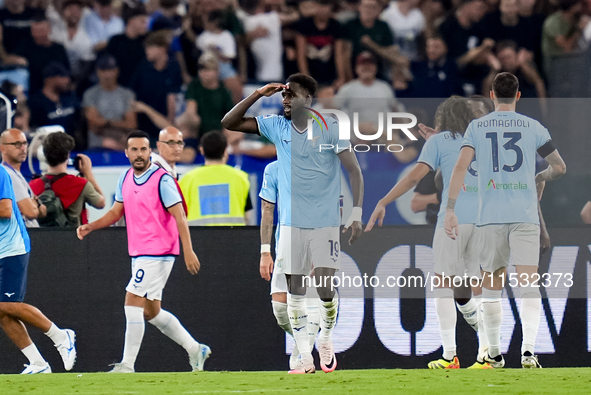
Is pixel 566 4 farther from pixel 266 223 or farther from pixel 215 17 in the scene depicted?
pixel 266 223

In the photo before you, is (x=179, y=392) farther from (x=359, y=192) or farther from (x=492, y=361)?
(x=492, y=361)

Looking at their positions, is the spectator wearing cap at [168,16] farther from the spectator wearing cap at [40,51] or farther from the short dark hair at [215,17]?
the spectator wearing cap at [40,51]

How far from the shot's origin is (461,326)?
26.1ft

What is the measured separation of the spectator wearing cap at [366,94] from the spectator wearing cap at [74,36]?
10.8ft

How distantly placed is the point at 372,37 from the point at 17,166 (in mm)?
5140

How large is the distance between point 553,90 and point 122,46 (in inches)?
210

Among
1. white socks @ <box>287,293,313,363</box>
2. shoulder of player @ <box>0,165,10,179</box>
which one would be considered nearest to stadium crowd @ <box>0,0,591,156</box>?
shoulder of player @ <box>0,165,10,179</box>

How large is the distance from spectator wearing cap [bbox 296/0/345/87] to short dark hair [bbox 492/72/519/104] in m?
4.48

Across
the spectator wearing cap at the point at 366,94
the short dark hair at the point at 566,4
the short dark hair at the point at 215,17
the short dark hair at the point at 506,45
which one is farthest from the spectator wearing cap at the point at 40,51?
the short dark hair at the point at 566,4

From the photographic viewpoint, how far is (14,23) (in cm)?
1159

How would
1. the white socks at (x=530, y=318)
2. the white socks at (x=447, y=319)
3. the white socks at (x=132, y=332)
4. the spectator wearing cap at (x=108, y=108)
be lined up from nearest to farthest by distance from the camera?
the white socks at (x=530, y=318), the white socks at (x=447, y=319), the white socks at (x=132, y=332), the spectator wearing cap at (x=108, y=108)

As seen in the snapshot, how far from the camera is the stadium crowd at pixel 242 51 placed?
36.0 ft

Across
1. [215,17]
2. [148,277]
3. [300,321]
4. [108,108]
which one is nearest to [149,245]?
[148,277]

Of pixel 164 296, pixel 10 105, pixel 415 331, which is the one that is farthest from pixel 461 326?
pixel 10 105
